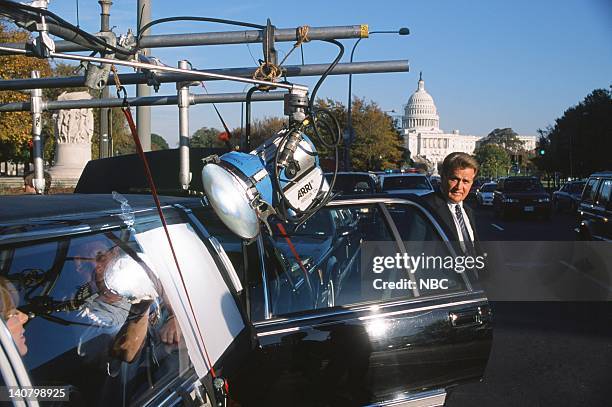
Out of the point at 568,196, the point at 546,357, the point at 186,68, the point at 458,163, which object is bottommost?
the point at 546,357

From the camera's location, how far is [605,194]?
10562 mm

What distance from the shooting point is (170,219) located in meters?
2.87

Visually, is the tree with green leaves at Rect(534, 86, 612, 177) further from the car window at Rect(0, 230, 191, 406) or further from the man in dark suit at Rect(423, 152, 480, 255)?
the car window at Rect(0, 230, 191, 406)

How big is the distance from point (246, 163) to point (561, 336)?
5.88 m

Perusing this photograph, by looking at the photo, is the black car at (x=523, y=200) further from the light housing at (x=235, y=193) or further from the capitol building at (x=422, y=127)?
the capitol building at (x=422, y=127)

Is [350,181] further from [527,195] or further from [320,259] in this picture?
[527,195]

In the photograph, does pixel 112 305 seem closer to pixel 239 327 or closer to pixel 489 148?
pixel 239 327

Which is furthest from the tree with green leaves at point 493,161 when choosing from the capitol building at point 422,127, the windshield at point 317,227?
the windshield at point 317,227

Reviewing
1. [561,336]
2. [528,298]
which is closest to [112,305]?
[561,336]

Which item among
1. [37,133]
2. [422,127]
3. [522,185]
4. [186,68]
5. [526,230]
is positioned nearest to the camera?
[186,68]

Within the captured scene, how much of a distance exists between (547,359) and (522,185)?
954 inches

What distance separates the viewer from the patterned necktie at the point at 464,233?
438 cm

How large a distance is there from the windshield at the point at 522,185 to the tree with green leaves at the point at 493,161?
11808cm

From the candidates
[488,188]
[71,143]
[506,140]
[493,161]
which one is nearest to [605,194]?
[71,143]
